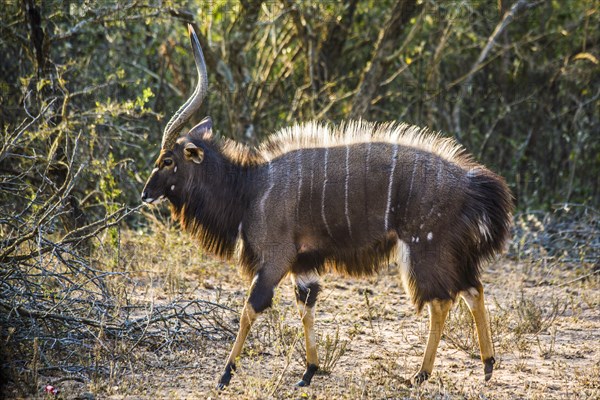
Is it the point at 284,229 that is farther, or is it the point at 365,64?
the point at 365,64

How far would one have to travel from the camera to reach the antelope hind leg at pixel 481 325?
5035 mm

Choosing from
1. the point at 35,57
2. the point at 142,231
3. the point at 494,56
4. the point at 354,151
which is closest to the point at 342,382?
the point at 354,151

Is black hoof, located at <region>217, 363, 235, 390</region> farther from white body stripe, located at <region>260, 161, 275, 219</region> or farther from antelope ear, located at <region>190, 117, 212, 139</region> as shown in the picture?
antelope ear, located at <region>190, 117, 212, 139</region>

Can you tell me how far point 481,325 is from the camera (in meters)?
5.09

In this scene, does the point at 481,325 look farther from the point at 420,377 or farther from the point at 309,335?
the point at 309,335

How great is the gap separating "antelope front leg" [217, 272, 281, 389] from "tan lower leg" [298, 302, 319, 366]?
379 millimetres

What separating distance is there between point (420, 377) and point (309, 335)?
0.73 m

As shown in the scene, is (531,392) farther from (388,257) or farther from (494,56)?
(494,56)

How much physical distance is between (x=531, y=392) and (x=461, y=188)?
4.19ft

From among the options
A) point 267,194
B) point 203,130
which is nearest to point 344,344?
point 267,194

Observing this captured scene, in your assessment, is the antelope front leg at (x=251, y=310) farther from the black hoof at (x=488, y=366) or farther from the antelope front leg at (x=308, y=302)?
the black hoof at (x=488, y=366)

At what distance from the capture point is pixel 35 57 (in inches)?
282

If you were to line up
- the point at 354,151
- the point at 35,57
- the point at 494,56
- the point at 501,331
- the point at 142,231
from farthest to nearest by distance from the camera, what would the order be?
the point at 494,56
the point at 142,231
the point at 35,57
the point at 501,331
the point at 354,151

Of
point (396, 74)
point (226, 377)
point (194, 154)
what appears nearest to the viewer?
point (226, 377)
